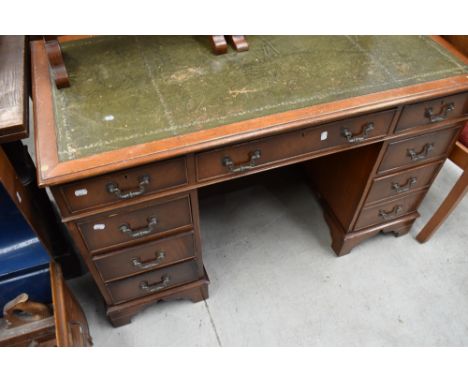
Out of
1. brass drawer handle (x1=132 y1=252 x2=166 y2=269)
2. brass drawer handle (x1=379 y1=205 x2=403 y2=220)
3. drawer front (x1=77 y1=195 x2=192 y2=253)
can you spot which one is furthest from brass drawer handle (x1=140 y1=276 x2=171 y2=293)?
brass drawer handle (x1=379 y1=205 x2=403 y2=220)

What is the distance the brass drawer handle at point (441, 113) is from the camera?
3.76 feet

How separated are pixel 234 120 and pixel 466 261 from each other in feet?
4.29

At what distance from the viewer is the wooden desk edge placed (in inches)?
33.6

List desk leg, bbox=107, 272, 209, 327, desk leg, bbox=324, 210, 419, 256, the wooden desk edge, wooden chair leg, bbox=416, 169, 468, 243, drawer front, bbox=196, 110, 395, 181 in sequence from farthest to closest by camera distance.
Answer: desk leg, bbox=324, 210, 419, 256 → wooden chair leg, bbox=416, 169, 468, 243 → desk leg, bbox=107, 272, 209, 327 → drawer front, bbox=196, 110, 395, 181 → the wooden desk edge

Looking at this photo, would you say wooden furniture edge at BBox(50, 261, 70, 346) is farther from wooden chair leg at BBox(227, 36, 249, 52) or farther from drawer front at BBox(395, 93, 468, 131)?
drawer front at BBox(395, 93, 468, 131)

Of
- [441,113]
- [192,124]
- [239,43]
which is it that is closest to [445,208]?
[441,113]

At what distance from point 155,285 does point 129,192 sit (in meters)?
0.50

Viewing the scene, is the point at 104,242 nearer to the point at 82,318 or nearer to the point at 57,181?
the point at 57,181

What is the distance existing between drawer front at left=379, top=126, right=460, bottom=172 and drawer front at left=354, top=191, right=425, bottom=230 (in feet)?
0.71

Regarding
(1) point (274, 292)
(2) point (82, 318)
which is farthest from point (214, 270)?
(2) point (82, 318)

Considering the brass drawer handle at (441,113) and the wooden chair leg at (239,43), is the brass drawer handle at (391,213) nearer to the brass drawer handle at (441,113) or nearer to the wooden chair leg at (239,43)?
the brass drawer handle at (441,113)

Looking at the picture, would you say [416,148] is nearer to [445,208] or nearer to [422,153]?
[422,153]

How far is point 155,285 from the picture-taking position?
1.33 m

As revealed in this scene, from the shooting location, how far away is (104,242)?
3.55 feet
